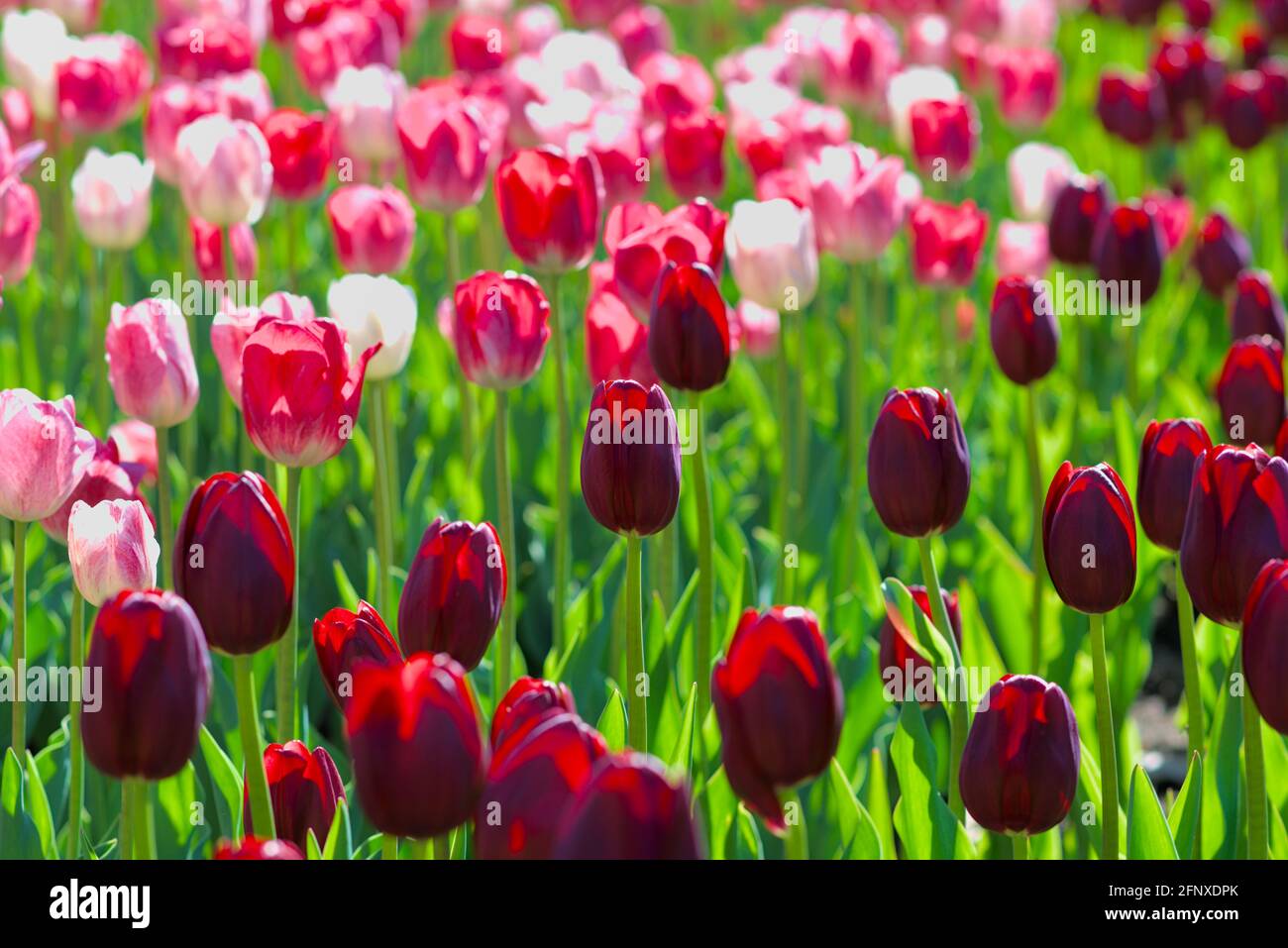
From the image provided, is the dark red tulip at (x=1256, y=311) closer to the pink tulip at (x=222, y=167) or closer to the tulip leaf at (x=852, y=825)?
the tulip leaf at (x=852, y=825)

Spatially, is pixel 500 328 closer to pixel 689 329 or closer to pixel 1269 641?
pixel 689 329

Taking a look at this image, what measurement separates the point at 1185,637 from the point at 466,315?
967 mm

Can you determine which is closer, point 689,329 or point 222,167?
point 689,329

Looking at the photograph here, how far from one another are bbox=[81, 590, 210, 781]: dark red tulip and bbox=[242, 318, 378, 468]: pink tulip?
50 cm

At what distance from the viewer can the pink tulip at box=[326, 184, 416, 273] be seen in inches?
106

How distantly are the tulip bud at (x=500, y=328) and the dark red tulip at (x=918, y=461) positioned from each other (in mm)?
595

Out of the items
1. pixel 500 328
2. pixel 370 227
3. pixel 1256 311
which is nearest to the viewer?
pixel 500 328

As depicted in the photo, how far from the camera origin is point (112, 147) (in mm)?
4973

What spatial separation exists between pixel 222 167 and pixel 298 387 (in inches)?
39.8

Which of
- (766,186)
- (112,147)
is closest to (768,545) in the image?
(766,186)

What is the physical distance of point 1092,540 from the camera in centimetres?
155

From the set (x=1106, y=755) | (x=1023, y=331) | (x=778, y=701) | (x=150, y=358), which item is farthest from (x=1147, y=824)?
(x=150, y=358)

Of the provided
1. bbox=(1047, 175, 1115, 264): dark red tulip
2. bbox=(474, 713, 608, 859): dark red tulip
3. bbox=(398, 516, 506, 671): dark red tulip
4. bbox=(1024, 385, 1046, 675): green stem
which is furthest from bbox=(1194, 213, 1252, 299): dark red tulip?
bbox=(474, 713, 608, 859): dark red tulip
